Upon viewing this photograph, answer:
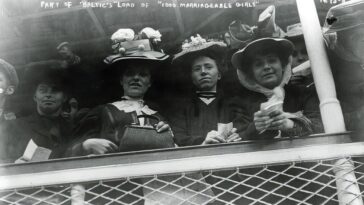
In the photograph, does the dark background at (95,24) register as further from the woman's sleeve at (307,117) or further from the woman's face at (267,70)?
the woman's sleeve at (307,117)

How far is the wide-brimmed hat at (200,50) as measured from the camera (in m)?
2.34

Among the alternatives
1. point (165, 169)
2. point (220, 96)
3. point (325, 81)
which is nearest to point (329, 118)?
point (325, 81)

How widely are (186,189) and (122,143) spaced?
1.08 feet

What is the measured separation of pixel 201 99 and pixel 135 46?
15.8 inches

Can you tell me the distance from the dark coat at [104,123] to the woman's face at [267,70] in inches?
17.9

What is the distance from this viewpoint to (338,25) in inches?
74.3

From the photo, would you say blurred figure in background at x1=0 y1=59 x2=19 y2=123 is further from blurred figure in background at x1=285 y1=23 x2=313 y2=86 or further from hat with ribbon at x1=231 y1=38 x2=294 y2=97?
blurred figure in background at x1=285 y1=23 x2=313 y2=86

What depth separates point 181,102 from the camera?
2268 millimetres

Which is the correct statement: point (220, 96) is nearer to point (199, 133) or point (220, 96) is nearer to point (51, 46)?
point (199, 133)

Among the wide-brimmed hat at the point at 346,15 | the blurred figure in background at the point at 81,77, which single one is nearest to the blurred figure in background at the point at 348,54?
the wide-brimmed hat at the point at 346,15

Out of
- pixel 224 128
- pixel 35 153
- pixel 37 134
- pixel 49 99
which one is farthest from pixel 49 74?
pixel 224 128

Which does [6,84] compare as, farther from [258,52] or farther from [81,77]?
[258,52]

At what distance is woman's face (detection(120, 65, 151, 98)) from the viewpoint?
2316mm

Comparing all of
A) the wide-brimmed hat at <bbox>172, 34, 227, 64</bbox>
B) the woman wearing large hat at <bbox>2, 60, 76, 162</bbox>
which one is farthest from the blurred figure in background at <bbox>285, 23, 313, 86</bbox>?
the woman wearing large hat at <bbox>2, 60, 76, 162</bbox>
